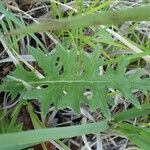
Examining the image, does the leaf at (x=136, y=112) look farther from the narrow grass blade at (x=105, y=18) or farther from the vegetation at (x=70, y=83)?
the narrow grass blade at (x=105, y=18)

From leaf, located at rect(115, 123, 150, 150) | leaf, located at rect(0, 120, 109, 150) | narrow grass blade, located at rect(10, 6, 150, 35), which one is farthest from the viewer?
leaf, located at rect(115, 123, 150, 150)

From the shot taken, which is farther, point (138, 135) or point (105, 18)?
point (138, 135)

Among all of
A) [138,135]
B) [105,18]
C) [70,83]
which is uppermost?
[105,18]

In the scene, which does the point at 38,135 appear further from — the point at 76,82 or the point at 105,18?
the point at 105,18

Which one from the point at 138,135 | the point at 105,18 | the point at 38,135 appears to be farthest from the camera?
the point at 138,135

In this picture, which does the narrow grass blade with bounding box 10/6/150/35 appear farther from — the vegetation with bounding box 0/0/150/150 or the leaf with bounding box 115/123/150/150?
the leaf with bounding box 115/123/150/150

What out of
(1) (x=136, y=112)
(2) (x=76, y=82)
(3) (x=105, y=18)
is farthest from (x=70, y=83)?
(3) (x=105, y=18)

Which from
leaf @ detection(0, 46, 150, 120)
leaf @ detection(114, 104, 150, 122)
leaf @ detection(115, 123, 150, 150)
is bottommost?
leaf @ detection(115, 123, 150, 150)

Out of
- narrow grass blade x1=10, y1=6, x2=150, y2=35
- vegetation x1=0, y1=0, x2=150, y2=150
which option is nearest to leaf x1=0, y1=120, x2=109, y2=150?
vegetation x1=0, y1=0, x2=150, y2=150
